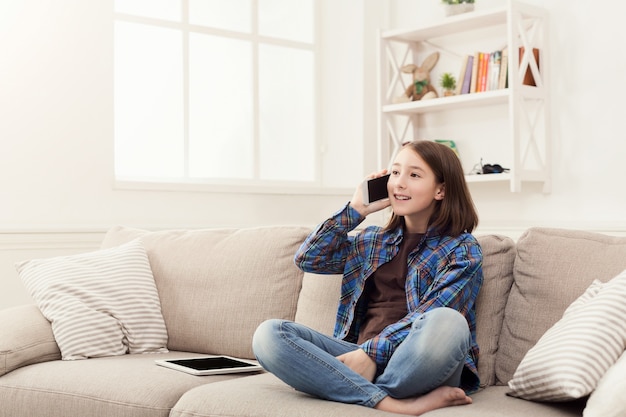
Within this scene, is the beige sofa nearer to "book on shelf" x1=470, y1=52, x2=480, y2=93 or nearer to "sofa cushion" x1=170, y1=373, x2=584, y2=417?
Result: "sofa cushion" x1=170, y1=373, x2=584, y2=417

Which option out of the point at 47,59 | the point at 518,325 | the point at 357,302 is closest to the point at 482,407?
the point at 518,325

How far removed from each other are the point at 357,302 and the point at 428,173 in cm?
41

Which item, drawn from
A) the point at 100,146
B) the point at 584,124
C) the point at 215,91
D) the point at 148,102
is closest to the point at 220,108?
the point at 215,91

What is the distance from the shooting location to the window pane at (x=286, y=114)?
4.68 metres

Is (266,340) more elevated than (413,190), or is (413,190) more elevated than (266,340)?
(413,190)

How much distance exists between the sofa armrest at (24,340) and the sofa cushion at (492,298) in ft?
4.28

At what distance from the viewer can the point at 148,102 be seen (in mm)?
4289

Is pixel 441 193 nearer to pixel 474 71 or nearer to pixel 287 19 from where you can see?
pixel 474 71

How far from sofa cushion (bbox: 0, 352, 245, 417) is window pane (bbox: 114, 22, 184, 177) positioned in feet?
6.07

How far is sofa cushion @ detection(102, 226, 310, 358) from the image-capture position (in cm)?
268

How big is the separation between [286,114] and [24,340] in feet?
8.21

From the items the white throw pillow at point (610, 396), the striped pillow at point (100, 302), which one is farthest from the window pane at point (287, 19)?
the white throw pillow at point (610, 396)

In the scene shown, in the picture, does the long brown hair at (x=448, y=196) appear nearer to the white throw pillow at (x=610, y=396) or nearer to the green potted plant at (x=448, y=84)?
the white throw pillow at (x=610, y=396)

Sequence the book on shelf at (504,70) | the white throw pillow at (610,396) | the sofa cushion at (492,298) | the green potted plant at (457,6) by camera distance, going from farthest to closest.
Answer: the green potted plant at (457,6), the book on shelf at (504,70), the sofa cushion at (492,298), the white throw pillow at (610,396)
